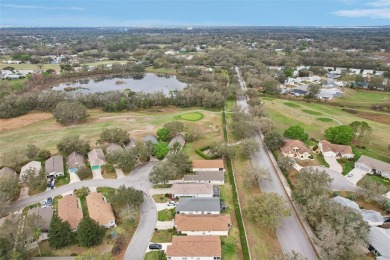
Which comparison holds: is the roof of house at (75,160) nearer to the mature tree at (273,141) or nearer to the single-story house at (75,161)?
the single-story house at (75,161)

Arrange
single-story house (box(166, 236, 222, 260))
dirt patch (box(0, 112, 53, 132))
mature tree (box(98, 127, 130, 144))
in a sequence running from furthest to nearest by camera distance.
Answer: dirt patch (box(0, 112, 53, 132)), mature tree (box(98, 127, 130, 144)), single-story house (box(166, 236, 222, 260))

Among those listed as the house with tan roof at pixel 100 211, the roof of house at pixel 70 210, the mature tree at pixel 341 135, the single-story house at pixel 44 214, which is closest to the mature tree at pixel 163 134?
the house with tan roof at pixel 100 211

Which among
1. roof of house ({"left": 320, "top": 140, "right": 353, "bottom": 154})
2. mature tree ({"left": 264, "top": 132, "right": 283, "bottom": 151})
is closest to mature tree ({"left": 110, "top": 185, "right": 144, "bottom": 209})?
mature tree ({"left": 264, "top": 132, "right": 283, "bottom": 151})

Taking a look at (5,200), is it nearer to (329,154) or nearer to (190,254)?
(190,254)

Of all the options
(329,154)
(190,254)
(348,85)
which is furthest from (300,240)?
(348,85)

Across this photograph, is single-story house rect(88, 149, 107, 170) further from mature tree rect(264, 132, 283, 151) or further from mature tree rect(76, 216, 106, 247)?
mature tree rect(264, 132, 283, 151)

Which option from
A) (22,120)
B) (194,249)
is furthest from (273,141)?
(22,120)
